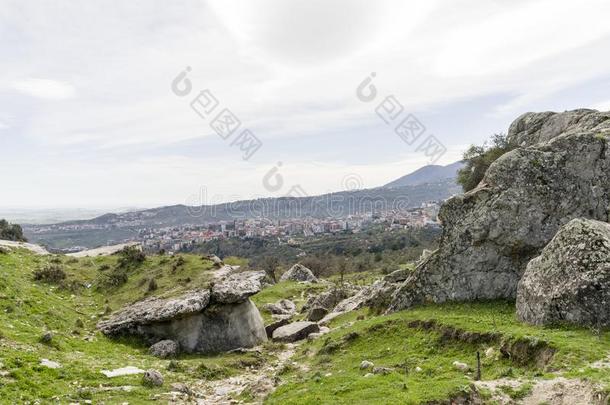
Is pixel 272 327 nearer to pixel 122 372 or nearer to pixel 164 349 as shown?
pixel 164 349

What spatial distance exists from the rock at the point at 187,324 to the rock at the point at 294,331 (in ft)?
7.78

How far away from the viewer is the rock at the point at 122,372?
2007 cm

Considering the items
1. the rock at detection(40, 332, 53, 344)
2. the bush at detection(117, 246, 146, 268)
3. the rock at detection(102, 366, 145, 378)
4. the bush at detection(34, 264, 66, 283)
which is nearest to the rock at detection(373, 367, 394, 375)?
the rock at detection(102, 366, 145, 378)

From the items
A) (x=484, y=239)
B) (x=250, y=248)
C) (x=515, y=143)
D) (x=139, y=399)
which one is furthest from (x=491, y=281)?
(x=250, y=248)

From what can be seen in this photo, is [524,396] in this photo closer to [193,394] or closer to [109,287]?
[193,394]

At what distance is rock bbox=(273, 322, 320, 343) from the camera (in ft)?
106

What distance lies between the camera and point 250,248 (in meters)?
174

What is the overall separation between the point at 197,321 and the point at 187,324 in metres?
0.65

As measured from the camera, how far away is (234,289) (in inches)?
1221

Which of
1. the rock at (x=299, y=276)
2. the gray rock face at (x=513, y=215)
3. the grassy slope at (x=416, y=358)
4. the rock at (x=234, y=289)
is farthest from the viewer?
the rock at (x=299, y=276)

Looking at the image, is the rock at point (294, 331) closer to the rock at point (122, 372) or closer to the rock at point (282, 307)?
the rock at point (282, 307)

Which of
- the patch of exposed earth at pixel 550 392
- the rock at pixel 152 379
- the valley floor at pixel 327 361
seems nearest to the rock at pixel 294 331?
the valley floor at pixel 327 361

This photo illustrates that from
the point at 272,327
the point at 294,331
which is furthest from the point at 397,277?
the point at 272,327

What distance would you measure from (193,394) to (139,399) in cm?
278
